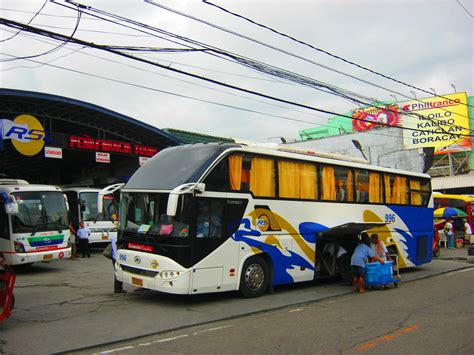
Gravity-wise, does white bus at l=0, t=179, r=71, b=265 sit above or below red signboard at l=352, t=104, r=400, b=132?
below

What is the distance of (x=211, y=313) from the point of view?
28.1ft

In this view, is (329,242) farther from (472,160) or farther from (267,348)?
(472,160)

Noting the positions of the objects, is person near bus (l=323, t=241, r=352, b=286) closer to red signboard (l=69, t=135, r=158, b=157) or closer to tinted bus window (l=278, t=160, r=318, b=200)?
tinted bus window (l=278, t=160, r=318, b=200)

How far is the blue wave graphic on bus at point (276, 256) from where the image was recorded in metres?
10.0

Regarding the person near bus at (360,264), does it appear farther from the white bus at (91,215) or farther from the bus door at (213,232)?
the white bus at (91,215)

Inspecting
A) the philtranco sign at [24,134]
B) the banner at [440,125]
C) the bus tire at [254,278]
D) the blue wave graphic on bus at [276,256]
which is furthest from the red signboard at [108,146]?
the banner at [440,125]

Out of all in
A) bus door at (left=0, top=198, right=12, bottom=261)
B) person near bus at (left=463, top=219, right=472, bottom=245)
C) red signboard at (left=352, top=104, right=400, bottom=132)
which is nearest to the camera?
bus door at (left=0, top=198, right=12, bottom=261)

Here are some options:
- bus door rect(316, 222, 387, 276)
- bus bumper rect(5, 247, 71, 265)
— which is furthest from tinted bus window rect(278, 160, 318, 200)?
bus bumper rect(5, 247, 71, 265)

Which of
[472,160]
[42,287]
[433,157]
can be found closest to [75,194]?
[42,287]

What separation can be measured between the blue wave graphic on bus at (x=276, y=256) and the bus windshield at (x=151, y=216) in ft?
4.41

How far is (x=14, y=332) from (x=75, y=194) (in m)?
14.6

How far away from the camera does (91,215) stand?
824 inches

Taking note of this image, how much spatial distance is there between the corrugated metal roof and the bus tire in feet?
105

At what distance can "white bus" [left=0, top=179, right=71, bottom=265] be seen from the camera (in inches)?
542
